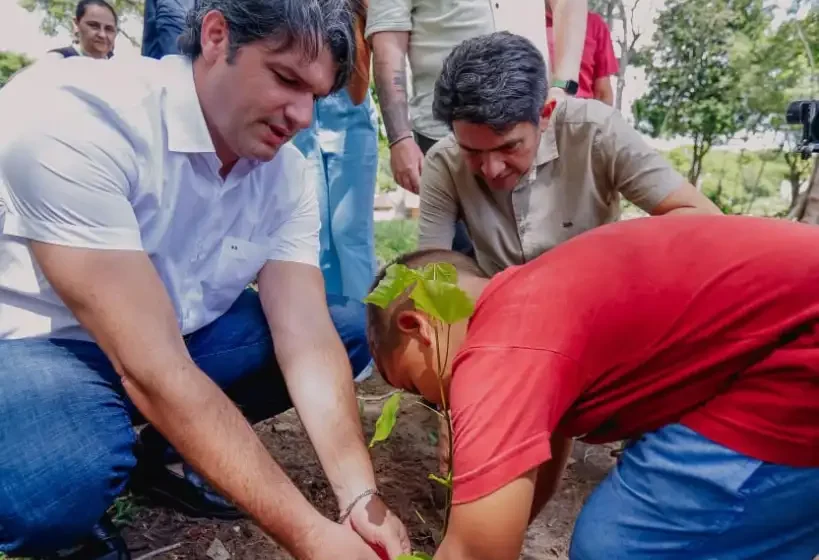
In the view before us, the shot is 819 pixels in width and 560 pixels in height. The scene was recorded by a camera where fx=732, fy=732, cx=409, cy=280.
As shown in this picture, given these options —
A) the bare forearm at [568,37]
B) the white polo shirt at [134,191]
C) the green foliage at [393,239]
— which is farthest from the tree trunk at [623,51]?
the white polo shirt at [134,191]

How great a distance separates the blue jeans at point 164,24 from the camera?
95.3 inches

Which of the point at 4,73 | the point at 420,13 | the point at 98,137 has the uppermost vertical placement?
the point at 420,13

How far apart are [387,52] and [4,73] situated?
1714 centimetres

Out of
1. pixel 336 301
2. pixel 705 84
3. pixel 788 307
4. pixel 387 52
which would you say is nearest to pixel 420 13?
pixel 387 52

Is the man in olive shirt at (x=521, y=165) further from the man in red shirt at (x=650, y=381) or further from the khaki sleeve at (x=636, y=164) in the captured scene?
the man in red shirt at (x=650, y=381)

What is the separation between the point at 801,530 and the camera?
4.58 feet

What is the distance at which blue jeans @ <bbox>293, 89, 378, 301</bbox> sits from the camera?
10.7ft

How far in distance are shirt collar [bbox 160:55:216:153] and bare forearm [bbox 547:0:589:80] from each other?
1498mm

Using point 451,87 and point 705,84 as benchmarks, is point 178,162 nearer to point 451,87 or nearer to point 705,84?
point 451,87

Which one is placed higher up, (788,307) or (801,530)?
(788,307)

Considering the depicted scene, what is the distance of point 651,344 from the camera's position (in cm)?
126

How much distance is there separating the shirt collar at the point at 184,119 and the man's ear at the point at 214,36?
88 mm

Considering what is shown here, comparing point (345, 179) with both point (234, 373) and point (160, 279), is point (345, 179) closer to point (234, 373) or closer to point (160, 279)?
point (234, 373)

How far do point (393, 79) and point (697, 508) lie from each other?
175cm
